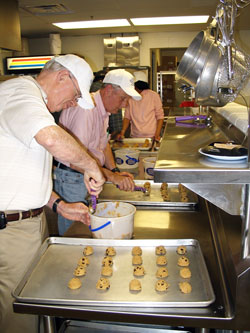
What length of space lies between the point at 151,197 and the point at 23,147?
980mm

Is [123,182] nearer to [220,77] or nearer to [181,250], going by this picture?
[181,250]

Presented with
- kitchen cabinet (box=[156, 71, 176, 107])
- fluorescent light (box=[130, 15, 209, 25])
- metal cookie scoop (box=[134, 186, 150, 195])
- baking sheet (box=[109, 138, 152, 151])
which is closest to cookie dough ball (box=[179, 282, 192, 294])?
metal cookie scoop (box=[134, 186, 150, 195])

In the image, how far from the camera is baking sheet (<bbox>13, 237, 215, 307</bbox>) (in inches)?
43.2

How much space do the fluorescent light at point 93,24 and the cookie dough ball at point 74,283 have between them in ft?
20.3

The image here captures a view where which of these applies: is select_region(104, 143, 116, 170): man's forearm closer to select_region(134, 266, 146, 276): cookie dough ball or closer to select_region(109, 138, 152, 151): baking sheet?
select_region(109, 138, 152, 151): baking sheet

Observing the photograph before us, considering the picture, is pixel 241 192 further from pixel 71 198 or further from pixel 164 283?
pixel 71 198

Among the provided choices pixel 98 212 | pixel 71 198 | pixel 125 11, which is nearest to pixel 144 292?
pixel 98 212

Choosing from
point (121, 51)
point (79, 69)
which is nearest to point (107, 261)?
point (79, 69)

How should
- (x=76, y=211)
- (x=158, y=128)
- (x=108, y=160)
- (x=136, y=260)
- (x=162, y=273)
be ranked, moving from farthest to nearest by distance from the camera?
(x=158, y=128) < (x=108, y=160) < (x=76, y=211) < (x=136, y=260) < (x=162, y=273)

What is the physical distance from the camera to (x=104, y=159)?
2654 millimetres

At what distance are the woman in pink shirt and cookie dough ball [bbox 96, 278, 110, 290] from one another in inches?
142

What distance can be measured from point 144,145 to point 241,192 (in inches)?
109

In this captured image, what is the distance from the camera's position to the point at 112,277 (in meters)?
1.26

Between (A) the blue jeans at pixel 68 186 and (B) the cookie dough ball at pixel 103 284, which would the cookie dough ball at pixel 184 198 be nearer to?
(A) the blue jeans at pixel 68 186
